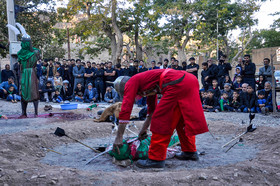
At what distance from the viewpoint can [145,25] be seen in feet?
62.5

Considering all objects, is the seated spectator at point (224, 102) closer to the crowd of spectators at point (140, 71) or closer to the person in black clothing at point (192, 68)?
the crowd of spectators at point (140, 71)

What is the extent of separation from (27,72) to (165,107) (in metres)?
4.73

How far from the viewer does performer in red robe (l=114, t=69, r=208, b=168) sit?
3.12m

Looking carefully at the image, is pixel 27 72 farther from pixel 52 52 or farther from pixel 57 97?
pixel 52 52

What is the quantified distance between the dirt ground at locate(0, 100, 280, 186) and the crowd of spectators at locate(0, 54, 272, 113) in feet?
7.09

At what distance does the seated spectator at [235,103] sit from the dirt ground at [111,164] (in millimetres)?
2051

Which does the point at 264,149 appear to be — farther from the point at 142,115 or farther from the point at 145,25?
the point at 145,25

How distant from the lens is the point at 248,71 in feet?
28.7

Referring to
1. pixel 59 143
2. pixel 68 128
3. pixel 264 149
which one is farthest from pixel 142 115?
pixel 264 149

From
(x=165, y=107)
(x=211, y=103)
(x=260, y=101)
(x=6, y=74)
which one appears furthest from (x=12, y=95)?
(x=165, y=107)

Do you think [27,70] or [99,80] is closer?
[27,70]

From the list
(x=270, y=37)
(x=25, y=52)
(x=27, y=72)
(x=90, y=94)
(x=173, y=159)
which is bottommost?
(x=173, y=159)

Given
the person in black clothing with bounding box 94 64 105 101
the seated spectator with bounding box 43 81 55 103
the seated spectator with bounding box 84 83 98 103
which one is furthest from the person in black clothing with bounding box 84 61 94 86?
the seated spectator with bounding box 43 81 55 103

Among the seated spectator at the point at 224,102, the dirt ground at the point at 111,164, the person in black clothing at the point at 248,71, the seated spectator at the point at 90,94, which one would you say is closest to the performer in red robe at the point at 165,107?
the dirt ground at the point at 111,164
